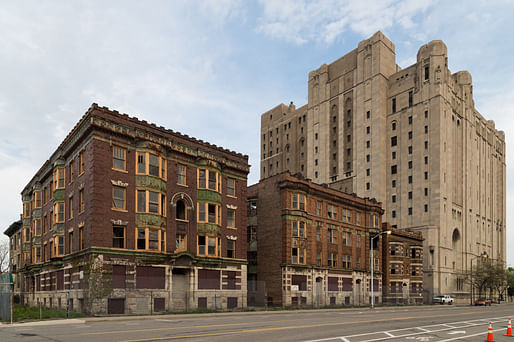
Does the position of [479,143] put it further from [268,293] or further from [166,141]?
[166,141]

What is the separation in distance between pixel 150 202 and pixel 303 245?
23297 millimetres

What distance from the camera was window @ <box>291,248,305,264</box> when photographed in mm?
56625

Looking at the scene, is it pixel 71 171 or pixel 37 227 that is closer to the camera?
pixel 71 171

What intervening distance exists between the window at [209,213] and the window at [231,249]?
3.11 metres

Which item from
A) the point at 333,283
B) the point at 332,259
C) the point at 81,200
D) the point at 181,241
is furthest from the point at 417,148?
the point at 81,200

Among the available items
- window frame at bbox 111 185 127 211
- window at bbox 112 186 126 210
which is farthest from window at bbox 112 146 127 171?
window at bbox 112 186 126 210

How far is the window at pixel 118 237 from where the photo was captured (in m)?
39.2

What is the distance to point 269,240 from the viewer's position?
190ft

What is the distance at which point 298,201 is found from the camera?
58.0 m

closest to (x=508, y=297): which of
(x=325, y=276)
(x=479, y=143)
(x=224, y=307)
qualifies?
(x=479, y=143)

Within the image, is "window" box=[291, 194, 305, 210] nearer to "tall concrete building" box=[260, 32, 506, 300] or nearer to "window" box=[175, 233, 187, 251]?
"window" box=[175, 233, 187, 251]

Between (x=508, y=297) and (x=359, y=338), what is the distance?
425 feet

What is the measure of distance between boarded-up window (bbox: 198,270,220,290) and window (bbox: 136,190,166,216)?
7.58 m

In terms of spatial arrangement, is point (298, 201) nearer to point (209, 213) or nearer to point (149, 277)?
point (209, 213)
